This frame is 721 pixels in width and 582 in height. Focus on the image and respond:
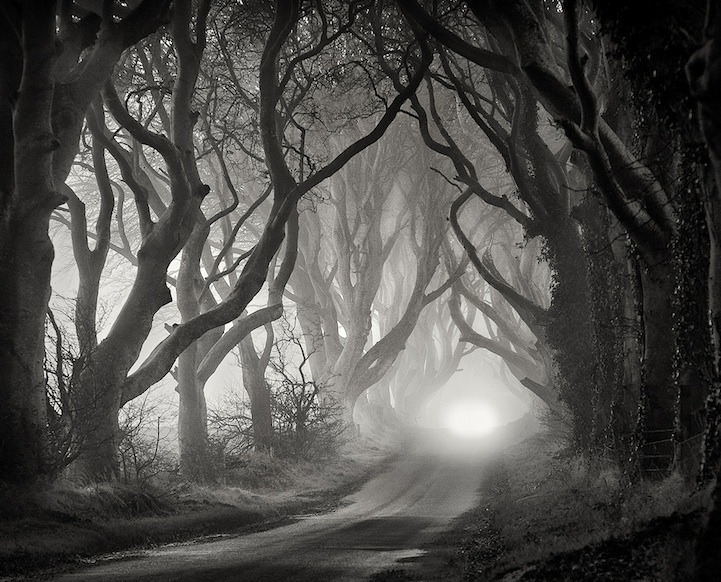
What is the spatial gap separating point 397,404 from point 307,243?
55.5 feet

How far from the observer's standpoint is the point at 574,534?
7.70 m

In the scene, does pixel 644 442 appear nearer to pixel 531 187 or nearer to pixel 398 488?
pixel 531 187

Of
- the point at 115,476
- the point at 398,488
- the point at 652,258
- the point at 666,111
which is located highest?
the point at 666,111

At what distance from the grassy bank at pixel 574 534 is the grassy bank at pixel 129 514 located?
3398 millimetres

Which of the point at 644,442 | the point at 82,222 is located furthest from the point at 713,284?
the point at 82,222

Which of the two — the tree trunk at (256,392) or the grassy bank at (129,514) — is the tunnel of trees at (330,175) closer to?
the tree trunk at (256,392)

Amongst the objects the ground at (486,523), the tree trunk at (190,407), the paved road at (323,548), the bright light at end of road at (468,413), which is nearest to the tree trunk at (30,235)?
the ground at (486,523)

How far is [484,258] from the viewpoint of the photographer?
20250 millimetres

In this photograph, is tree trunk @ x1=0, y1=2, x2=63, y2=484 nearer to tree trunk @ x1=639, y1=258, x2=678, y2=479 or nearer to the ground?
the ground

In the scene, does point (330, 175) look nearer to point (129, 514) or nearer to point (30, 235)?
point (30, 235)

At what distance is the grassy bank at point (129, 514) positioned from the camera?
8.16 metres

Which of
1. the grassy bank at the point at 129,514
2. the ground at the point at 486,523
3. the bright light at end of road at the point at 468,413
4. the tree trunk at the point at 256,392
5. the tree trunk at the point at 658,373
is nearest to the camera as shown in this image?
the ground at the point at 486,523

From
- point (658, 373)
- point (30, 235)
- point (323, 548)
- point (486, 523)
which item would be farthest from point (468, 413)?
point (323, 548)

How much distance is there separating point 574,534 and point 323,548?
2.84 metres
